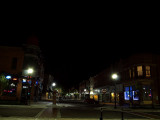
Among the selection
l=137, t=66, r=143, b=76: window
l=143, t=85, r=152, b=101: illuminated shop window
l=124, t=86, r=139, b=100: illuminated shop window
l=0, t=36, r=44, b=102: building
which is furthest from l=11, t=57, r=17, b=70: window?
l=143, t=85, r=152, b=101: illuminated shop window

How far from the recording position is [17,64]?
37.2 meters

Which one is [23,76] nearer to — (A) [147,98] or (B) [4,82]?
(B) [4,82]

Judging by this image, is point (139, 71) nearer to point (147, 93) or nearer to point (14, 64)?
point (147, 93)

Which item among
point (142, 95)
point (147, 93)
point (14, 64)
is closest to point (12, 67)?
point (14, 64)

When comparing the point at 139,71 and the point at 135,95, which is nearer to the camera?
the point at 135,95

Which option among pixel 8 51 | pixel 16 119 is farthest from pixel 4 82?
pixel 16 119

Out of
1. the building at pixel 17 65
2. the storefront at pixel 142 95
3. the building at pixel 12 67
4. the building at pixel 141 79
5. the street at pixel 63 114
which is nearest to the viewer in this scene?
the street at pixel 63 114

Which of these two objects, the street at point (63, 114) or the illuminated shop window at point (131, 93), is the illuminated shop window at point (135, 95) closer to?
the illuminated shop window at point (131, 93)

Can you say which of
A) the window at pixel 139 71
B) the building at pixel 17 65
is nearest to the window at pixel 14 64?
the building at pixel 17 65

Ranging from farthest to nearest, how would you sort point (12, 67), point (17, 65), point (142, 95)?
Result: 1. point (17, 65)
2. point (12, 67)
3. point (142, 95)

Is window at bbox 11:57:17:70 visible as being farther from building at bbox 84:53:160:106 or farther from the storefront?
the storefront

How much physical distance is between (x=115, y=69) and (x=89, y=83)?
105 feet

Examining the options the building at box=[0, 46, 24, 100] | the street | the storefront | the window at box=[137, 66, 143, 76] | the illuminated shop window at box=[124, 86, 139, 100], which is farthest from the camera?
the window at box=[137, 66, 143, 76]

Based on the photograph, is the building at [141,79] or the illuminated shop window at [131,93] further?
the illuminated shop window at [131,93]
